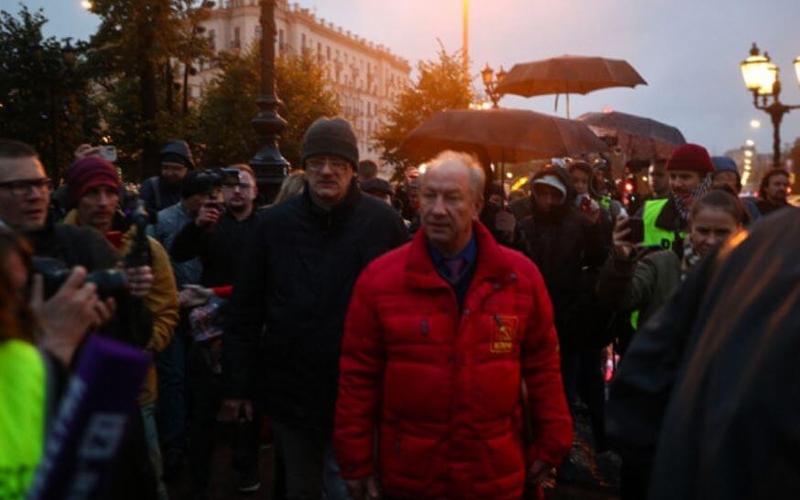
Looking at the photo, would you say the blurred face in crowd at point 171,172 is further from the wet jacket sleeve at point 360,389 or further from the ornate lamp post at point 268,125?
the wet jacket sleeve at point 360,389

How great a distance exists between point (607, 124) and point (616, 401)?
12.0 meters

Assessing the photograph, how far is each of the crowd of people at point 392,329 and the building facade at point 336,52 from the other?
83.2 meters

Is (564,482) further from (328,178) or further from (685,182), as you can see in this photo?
(328,178)

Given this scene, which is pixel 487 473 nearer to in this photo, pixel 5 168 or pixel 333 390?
pixel 333 390

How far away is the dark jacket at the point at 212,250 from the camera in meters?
5.87

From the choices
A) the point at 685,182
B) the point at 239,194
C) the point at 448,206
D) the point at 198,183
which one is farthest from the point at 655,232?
the point at 198,183

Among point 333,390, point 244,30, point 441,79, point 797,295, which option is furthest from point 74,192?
point 244,30

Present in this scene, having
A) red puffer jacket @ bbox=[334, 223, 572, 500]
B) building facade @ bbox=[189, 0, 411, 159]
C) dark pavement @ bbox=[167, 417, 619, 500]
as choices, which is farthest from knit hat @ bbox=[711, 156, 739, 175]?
building facade @ bbox=[189, 0, 411, 159]

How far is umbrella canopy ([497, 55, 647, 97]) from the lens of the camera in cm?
1018

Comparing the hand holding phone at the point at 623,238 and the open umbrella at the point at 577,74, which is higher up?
the open umbrella at the point at 577,74

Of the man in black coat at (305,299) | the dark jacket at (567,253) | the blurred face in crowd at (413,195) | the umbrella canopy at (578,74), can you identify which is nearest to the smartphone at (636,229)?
the dark jacket at (567,253)

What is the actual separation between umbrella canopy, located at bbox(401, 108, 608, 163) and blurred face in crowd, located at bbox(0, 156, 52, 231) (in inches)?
142

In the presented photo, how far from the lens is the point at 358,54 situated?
388ft

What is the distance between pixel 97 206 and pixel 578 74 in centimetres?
692
